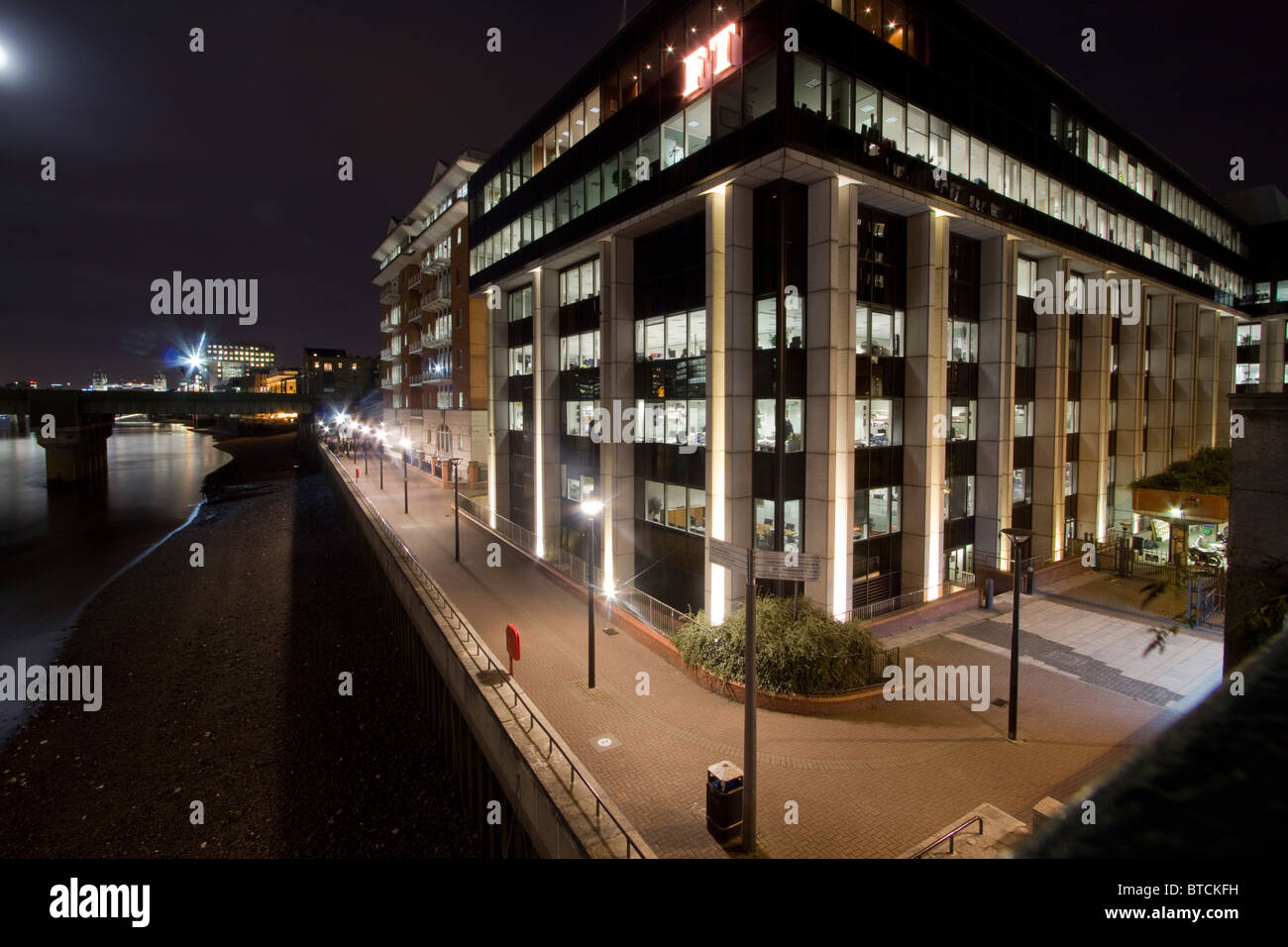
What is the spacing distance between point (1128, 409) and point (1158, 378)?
4916 mm

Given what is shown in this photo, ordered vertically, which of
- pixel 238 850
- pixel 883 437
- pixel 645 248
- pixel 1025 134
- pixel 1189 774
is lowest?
pixel 238 850

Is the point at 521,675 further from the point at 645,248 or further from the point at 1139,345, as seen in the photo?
the point at 1139,345

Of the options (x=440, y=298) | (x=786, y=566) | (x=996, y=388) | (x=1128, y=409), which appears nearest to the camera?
(x=786, y=566)

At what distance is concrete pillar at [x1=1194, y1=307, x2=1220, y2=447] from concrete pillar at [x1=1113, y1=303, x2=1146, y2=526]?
31.4 ft

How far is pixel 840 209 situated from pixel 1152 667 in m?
15.2

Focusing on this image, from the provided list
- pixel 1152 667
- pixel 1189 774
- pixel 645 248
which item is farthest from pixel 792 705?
pixel 645 248

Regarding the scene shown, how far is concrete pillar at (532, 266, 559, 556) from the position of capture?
94.8ft

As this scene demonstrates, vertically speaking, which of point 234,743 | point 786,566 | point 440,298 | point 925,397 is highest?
point 440,298

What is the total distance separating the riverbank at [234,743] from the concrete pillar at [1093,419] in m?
30.7

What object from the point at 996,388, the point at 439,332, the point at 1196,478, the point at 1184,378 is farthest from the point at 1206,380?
the point at 439,332

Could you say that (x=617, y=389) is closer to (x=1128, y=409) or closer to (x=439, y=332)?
(x=1128, y=409)

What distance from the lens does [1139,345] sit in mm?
31641

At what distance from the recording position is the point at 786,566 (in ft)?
28.3

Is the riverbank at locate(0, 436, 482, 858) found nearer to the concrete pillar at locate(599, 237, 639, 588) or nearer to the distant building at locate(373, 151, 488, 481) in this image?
the concrete pillar at locate(599, 237, 639, 588)
